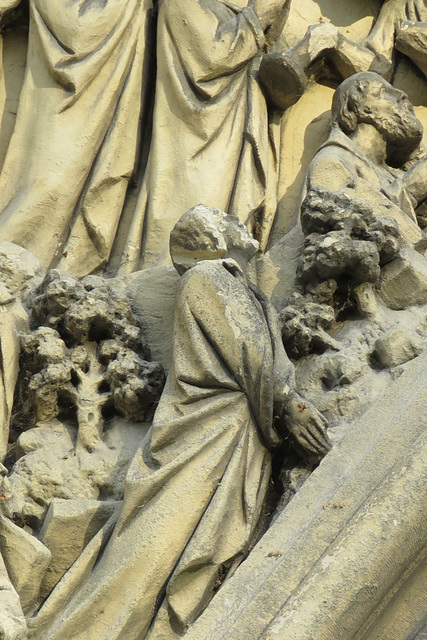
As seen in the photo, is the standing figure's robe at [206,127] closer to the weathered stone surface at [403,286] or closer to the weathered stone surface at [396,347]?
the weathered stone surface at [403,286]

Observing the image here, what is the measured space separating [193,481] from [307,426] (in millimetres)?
421

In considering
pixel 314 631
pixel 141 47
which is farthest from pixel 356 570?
pixel 141 47

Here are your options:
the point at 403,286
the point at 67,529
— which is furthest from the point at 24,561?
the point at 403,286

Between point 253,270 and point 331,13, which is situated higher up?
point 331,13

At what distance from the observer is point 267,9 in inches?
216

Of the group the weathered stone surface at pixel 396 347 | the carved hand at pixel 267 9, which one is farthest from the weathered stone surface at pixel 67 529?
the carved hand at pixel 267 9

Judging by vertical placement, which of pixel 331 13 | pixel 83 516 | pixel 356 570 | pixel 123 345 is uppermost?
pixel 331 13

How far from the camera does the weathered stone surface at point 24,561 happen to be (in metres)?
3.83

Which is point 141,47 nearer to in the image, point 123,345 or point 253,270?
point 253,270

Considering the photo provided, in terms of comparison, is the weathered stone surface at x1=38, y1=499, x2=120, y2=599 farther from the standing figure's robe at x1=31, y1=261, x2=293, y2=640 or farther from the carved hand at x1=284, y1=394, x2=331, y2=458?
the carved hand at x1=284, y1=394, x2=331, y2=458

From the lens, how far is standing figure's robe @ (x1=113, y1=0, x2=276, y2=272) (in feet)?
16.6

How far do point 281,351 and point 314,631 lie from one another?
1052 millimetres

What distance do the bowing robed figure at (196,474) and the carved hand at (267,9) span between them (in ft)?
5.25

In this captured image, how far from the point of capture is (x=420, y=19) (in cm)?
598
